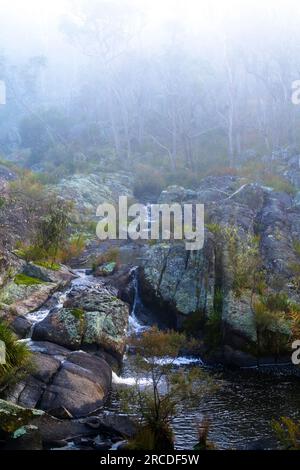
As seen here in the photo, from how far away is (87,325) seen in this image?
1520cm

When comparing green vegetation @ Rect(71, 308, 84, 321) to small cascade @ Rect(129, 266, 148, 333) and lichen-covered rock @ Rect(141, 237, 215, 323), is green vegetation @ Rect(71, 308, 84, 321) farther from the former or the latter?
lichen-covered rock @ Rect(141, 237, 215, 323)

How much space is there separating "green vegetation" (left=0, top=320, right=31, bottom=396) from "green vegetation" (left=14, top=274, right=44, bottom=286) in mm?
5489

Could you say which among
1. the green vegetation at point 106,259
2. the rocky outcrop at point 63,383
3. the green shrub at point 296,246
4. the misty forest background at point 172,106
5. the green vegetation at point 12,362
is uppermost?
the misty forest background at point 172,106

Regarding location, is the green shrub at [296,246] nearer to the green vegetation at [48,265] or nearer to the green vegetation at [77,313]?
the green vegetation at [48,265]

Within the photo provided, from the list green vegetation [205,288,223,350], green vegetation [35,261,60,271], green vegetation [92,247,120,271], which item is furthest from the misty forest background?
green vegetation [205,288,223,350]

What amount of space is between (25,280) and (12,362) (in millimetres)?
6494

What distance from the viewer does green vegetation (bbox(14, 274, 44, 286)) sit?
18.0 meters

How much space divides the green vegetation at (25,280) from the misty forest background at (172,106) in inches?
815

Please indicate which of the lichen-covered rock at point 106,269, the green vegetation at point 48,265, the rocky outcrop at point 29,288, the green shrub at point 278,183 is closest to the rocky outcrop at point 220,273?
the lichen-covered rock at point 106,269

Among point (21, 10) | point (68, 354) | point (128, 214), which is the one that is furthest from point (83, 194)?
point (21, 10)

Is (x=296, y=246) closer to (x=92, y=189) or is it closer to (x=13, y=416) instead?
(x=13, y=416)

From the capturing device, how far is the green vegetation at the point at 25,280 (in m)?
18.0

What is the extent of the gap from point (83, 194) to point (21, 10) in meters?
68.8

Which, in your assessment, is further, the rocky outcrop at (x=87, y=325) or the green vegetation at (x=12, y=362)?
the rocky outcrop at (x=87, y=325)
